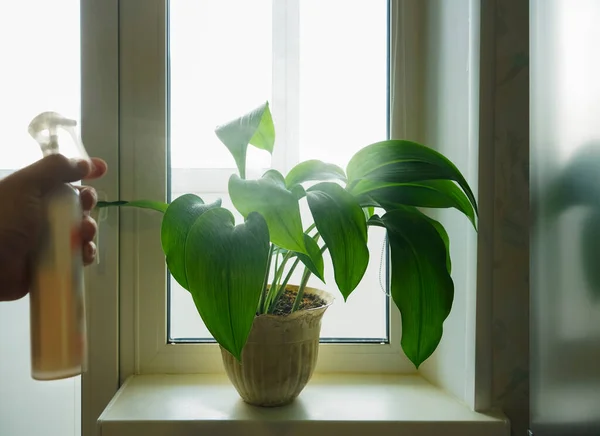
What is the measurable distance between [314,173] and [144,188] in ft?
1.26

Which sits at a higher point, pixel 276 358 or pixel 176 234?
pixel 176 234

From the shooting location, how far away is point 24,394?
104cm

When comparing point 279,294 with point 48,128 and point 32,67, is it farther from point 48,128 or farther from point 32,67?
point 32,67

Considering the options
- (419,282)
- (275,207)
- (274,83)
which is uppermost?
(274,83)

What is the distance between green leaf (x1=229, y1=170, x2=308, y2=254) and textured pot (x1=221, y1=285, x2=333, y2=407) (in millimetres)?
172

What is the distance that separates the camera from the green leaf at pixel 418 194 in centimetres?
79

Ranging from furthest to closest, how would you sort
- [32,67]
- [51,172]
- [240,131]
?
[32,67] → [240,131] → [51,172]

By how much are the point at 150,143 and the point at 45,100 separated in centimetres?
22

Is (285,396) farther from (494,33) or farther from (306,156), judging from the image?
(494,33)

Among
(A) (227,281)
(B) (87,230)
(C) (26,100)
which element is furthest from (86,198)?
(C) (26,100)

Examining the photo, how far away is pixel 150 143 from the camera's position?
3.40ft

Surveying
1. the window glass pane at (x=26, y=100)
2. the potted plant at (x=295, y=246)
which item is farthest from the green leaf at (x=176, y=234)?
the window glass pane at (x=26, y=100)

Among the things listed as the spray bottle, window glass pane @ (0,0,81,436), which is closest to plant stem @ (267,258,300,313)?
the spray bottle

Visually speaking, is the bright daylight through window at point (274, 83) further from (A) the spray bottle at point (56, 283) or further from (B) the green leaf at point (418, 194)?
(A) the spray bottle at point (56, 283)
